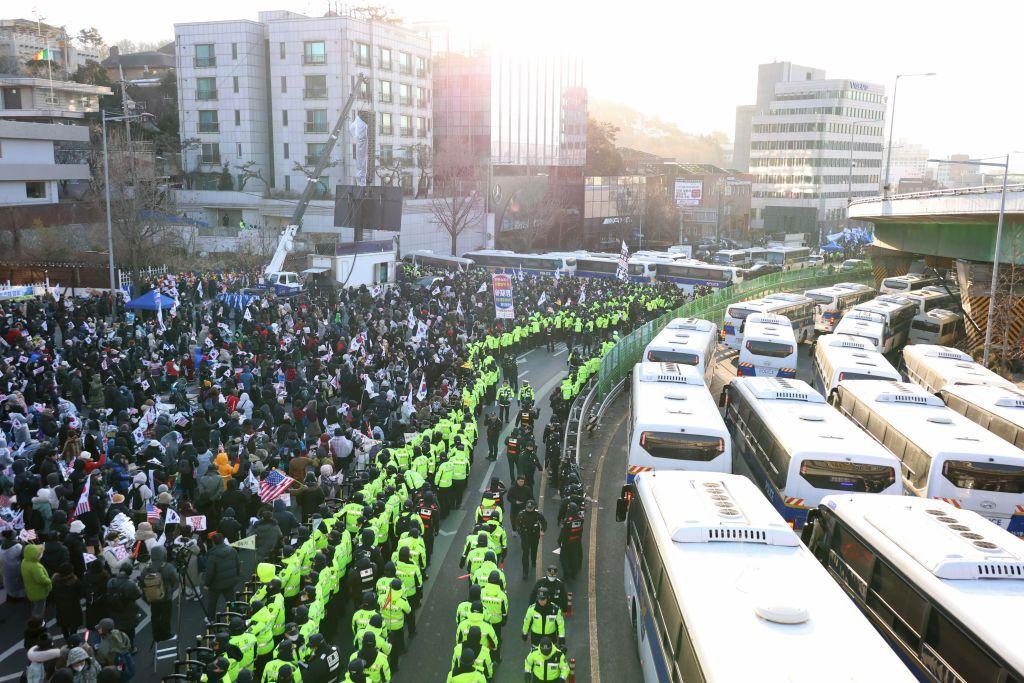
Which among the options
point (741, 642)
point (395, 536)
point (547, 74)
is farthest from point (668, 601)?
point (547, 74)

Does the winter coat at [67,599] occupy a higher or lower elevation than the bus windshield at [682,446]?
lower

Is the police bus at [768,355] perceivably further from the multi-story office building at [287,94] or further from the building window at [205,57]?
the building window at [205,57]

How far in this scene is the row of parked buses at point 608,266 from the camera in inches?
1896

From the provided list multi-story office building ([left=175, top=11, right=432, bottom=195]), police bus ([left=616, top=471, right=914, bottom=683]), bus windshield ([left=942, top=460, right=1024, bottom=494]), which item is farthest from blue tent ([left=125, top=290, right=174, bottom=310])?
multi-story office building ([left=175, top=11, right=432, bottom=195])

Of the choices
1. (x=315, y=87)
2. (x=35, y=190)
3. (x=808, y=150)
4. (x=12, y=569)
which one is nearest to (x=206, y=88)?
(x=315, y=87)

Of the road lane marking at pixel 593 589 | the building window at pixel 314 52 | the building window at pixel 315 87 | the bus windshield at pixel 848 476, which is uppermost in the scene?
the building window at pixel 314 52

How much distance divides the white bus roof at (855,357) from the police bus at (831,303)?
1015 centimetres

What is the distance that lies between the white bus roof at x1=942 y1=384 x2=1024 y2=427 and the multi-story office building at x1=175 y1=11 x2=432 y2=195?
48.0 metres

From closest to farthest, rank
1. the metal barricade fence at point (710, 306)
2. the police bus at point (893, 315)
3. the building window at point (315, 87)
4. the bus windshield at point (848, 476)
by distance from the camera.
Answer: the bus windshield at point (848, 476) < the metal barricade fence at point (710, 306) < the police bus at point (893, 315) < the building window at point (315, 87)

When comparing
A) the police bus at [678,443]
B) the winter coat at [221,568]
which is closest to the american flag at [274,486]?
the winter coat at [221,568]

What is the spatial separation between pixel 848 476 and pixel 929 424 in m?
2.98

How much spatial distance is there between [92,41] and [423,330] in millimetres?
105244

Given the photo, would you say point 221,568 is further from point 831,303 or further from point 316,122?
point 316,122

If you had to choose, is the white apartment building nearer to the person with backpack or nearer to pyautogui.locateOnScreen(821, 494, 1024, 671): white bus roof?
the person with backpack
